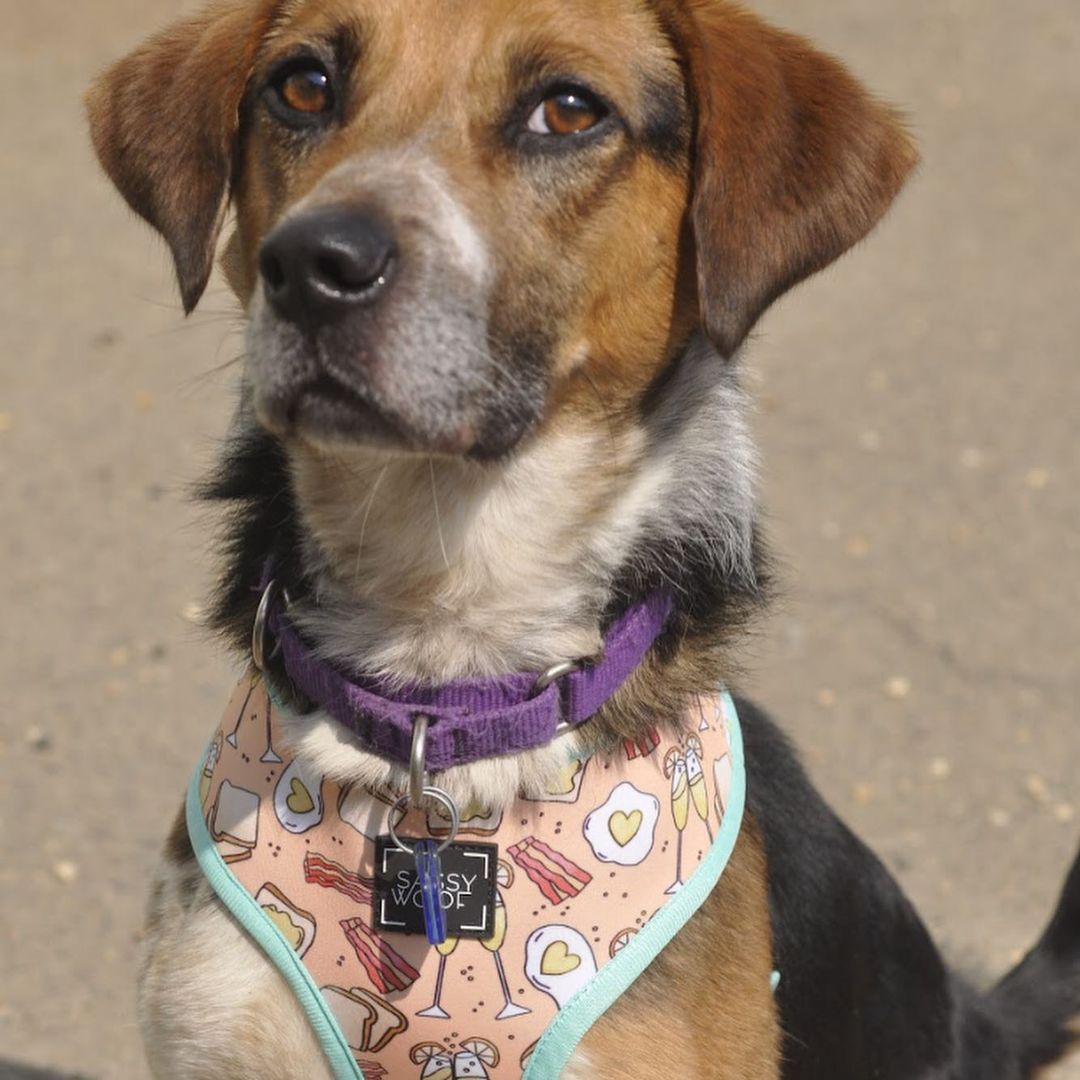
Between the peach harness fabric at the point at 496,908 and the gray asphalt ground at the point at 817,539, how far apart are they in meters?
0.51

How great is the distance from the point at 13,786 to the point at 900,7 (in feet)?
24.8

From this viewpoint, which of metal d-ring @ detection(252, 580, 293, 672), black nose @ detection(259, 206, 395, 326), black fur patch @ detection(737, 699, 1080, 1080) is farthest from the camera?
black fur patch @ detection(737, 699, 1080, 1080)

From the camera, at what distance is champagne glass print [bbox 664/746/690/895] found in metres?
2.66

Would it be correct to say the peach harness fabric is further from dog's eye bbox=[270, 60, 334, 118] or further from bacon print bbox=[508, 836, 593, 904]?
dog's eye bbox=[270, 60, 334, 118]

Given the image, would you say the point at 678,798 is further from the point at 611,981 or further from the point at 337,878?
the point at 337,878

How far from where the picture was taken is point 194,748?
16.9 ft

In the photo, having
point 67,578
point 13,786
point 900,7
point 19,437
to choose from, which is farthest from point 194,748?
point 900,7

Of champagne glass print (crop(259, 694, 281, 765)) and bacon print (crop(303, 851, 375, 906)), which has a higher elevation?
champagne glass print (crop(259, 694, 281, 765))

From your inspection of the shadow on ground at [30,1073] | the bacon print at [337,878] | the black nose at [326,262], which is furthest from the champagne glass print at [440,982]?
the shadow on ground at [30,1073]

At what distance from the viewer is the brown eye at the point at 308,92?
2.76 m

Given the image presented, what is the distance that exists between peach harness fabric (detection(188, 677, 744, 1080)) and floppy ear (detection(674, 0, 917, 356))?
737 millimetres

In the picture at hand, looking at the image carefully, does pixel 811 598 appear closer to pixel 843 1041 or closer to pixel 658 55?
pixel 843 1041

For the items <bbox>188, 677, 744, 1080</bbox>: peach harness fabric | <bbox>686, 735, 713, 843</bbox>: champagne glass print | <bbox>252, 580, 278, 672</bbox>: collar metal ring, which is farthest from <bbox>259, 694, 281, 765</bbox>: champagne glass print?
<bbox>686, 735, 713, 843</bbox>: champagne glass print

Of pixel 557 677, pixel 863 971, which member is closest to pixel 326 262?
pixel 557 677
